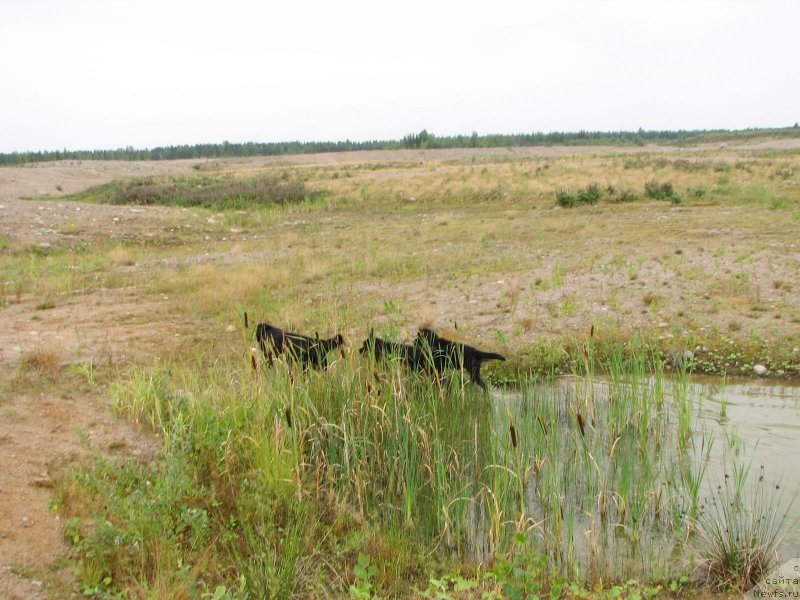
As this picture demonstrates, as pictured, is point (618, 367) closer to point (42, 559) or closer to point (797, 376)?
point (797, 376)

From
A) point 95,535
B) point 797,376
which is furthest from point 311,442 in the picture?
point 797,376

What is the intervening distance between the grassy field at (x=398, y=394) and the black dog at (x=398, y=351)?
224 millimetres

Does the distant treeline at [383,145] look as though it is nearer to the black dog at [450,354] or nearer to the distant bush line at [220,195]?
the distant bush line at [220,195]

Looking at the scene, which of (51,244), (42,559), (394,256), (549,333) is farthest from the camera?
(51,244)

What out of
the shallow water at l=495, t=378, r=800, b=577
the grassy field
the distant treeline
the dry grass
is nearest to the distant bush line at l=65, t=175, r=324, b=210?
the grassy field

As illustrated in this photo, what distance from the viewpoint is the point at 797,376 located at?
21.7 ft

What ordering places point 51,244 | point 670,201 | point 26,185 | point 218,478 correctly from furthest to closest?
point 26,185 → point 670,201 → point 51,244 → point 218,478

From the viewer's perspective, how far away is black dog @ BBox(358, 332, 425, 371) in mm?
5522

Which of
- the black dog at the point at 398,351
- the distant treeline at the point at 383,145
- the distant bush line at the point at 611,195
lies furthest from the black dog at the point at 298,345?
the distant treeline at the point at 383,145

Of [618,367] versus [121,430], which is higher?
[618,367]

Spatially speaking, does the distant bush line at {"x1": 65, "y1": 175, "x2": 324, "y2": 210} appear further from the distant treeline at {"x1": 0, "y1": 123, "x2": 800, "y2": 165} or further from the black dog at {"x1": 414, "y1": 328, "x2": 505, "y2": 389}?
the distant treeline at {"x1": 0, "y1": 123, "x2": 800, "y2": 165}

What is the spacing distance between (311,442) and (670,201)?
637 inches

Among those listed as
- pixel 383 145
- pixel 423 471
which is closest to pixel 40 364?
pixel 423 471

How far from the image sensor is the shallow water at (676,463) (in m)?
3.95
